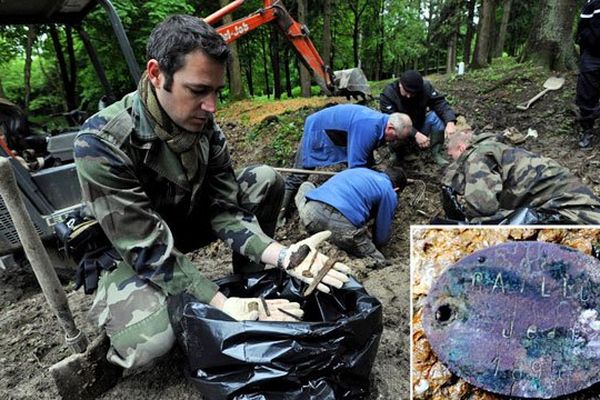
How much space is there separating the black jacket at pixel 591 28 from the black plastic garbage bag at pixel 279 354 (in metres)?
4.49

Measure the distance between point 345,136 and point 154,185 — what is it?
2.83 meters

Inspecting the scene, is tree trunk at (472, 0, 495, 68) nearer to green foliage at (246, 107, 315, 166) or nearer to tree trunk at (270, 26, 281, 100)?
green foliage at (246, 107, 315, 166)

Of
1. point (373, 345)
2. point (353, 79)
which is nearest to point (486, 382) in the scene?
point (373, 345)

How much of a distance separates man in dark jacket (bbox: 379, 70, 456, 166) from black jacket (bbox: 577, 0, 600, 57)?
149 cm

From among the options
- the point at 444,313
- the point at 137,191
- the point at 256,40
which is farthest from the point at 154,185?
the point at 256,40

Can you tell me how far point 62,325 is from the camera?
160cm

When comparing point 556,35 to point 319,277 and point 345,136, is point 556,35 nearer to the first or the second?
point 345,136

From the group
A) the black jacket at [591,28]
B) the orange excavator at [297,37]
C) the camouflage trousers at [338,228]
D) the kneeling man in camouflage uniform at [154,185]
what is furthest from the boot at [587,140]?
the kneeling man in camouflage uniform at [154,185]

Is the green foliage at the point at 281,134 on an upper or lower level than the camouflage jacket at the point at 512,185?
lower

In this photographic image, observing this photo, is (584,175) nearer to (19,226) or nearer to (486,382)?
(486,382)

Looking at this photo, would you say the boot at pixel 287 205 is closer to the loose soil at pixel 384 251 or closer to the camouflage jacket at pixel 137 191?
the loose soil at pixel 384 251

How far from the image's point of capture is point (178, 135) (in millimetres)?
1759

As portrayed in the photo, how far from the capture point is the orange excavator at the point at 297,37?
17.8 ft

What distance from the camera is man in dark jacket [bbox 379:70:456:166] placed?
15.5 ft
